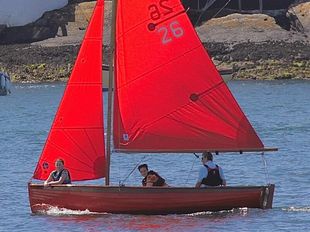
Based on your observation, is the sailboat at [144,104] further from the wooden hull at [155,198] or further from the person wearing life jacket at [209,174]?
the person wearing life jacket at [209,174]

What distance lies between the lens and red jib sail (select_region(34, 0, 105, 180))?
84.2 ft

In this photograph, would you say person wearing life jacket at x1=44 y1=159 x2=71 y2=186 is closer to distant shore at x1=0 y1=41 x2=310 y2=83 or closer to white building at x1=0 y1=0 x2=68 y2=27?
distant shore at x1=0 y1=41 x2=310 y2=83

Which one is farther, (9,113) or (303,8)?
(303,8)

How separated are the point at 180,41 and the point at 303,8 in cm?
6367

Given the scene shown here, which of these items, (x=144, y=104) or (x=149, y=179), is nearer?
(x=149, y=179)

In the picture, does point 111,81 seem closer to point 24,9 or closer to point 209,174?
point 209,174

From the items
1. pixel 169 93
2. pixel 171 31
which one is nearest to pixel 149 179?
pixel 169 93

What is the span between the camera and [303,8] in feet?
290

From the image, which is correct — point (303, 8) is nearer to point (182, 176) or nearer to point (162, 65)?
point (182, 176)

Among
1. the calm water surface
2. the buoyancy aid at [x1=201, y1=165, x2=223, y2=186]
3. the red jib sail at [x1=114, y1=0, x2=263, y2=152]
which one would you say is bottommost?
the calm water surface

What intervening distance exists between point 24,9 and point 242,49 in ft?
55.2

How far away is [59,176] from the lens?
25.2 meters

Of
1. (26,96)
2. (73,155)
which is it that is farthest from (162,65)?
(26,96)

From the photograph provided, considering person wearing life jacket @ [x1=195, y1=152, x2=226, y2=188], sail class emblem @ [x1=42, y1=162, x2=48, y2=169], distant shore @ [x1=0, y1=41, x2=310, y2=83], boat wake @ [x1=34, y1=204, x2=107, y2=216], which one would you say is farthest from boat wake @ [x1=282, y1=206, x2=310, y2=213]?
distant shore @ [x1=0, y1=41, x2=310, y2=83]
